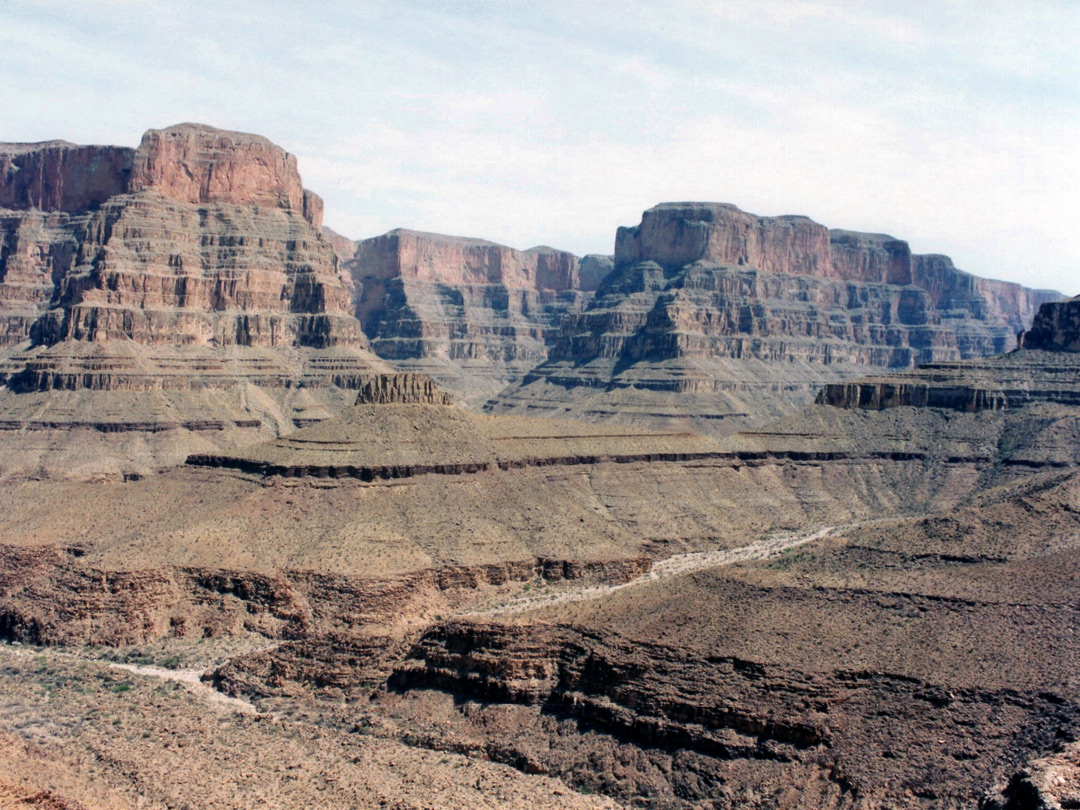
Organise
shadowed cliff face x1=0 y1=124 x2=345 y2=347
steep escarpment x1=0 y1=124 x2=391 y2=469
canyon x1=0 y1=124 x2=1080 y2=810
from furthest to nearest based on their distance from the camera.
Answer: shadowed cliff face x1=0 y1=124 x2=345 y2=347 → steep escarpment x1=0 y1=124 x2=391 y2=469 → canyon x1=0 y1=124 x2=1080 y2=810

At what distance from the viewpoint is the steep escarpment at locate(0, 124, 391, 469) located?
146125 mm

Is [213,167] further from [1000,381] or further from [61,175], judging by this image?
[1000,381]

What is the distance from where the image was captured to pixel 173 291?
529 feet

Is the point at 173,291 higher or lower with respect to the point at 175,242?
lower

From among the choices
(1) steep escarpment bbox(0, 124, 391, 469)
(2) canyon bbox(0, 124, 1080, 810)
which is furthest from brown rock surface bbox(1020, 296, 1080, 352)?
(1) steep escarpment bbox(0, 124, 391, 469)

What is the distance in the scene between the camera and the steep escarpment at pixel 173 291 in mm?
146125

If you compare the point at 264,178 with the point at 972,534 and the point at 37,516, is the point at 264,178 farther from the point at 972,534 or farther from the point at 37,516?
the point at 972,534

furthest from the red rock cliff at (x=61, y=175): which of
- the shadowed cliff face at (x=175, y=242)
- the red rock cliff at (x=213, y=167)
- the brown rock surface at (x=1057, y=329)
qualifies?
the brown rock surface at (x=1057, y=329)

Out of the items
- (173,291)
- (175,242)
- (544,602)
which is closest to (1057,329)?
(544,602)

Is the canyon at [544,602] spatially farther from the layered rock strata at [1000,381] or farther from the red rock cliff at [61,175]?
the red rock cliff at [61,175]

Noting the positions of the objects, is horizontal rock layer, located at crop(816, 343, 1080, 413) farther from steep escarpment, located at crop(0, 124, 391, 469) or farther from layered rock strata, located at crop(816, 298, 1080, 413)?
steep escarpment, located at crop(0, 124, 391, 469)

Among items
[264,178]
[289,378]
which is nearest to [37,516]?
[289,378]

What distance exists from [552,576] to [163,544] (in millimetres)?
21919

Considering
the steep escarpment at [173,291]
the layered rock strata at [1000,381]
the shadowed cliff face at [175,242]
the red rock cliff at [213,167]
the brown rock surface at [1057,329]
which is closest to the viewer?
the layered rock strata at [1000,381]
